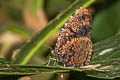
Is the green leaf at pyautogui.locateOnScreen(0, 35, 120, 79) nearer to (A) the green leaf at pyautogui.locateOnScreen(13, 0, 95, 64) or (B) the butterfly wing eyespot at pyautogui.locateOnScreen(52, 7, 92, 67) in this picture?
(B) the butterfly wing eyespot at pyautogui.locateOnScreen(52, 7, 92, 67)

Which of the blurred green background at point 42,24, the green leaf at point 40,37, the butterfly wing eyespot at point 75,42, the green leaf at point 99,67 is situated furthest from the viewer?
the blurred green background at point 42,24

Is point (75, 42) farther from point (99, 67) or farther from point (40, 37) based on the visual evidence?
point (40, 37)

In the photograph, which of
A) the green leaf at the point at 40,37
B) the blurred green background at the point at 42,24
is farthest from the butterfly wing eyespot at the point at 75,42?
the blurred green background at the point at 42,24

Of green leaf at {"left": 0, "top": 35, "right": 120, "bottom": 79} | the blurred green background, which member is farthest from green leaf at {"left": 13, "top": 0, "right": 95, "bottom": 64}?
A: the blurred green background

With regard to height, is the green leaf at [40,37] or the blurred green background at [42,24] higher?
the blurred green background at [42,24]

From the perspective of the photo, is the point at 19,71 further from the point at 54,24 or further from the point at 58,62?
the point at 54,24

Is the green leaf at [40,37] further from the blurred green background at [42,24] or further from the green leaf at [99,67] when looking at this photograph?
the blurred green background at [42,24]

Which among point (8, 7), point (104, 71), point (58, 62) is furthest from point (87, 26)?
point (8, 7)
